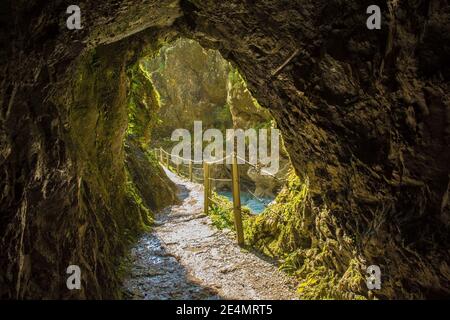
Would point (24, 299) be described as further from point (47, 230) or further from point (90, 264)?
point (90, 264)

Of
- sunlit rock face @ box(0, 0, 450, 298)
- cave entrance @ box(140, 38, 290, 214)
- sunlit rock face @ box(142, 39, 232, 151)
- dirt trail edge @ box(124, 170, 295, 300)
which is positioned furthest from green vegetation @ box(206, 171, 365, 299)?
sunlit rock face @ box(142, 39, 232, 151)

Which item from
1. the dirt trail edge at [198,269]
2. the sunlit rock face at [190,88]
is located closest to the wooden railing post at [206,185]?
the dirt trail edge at [198,269]

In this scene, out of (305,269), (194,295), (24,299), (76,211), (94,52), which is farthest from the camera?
(94,52)

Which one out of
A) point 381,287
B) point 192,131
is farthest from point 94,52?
point 192,131

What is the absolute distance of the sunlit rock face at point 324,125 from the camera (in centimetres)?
286

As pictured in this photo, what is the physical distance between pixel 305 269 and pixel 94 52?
212 inches

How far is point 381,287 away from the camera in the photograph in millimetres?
3936

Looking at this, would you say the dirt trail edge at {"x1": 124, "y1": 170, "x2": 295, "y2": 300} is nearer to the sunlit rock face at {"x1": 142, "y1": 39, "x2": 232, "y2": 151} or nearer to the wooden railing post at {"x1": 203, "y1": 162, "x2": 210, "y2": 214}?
the wooden railing post at {"x1": 203, "y1": 162, "x2": 210, "y2": 214}

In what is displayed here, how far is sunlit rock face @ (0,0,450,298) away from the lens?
9.39ft

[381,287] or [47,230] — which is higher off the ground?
[47,230]

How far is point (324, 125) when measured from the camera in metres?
4.39

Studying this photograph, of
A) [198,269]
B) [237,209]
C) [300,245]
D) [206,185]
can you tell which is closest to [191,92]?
[206,185]

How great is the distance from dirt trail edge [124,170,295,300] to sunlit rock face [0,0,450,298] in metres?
1.05
